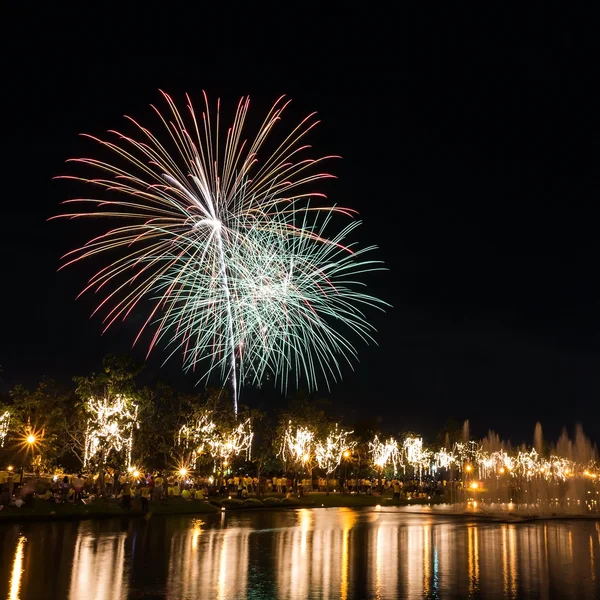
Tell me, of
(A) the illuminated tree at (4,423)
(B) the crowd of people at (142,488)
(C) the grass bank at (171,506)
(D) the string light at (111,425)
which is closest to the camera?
(C) the grass bank at (171,506)

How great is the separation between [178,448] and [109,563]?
2599 cm

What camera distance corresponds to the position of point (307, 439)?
1999 inches

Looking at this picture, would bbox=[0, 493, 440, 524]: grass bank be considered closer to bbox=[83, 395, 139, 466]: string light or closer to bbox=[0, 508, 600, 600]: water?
bbox=[0, 508, 600, 600]: water

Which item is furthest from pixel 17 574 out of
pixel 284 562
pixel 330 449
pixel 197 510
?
pixel 330 449

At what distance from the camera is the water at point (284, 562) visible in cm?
1169

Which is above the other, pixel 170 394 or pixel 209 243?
pixel 209 243

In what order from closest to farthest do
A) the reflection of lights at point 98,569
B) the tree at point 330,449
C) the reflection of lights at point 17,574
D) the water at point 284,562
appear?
1. the reflection of lights at point 17,574
2. the reflection of lights at point 98,569
3. the water at point 284,562
4. the tree at point 330,449

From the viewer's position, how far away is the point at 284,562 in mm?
15148

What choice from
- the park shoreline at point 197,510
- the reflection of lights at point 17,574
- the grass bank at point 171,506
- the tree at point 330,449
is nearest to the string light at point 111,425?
the grass bank at point 171,506

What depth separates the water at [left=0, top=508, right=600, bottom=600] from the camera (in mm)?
11688

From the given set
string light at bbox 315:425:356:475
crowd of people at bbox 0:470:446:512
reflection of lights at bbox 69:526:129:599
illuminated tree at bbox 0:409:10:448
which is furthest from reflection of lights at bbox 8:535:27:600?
string light at bbox 315:425:356:475

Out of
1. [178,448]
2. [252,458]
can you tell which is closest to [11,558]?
[178,448]

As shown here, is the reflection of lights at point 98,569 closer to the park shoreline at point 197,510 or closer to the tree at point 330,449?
the park shoreline at point 197,510

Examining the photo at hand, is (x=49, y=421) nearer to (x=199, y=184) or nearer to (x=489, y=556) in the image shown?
(x=199, y=184)
